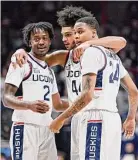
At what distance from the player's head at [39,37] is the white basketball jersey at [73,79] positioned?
321 millimetres

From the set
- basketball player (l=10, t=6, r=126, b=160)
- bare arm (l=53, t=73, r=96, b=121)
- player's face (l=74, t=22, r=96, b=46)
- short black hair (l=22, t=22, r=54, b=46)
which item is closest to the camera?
bare arm (l=53, t=73, r=96, b=121)

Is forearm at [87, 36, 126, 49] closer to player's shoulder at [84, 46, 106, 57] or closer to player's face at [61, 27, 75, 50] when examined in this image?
player's shoulder at [84, 46, 106, 57]

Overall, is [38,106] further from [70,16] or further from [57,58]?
[70,16]

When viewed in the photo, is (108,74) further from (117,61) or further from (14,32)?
(14,32)

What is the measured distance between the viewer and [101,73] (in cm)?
497

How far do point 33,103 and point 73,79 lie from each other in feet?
2.01

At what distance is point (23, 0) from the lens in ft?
45.3

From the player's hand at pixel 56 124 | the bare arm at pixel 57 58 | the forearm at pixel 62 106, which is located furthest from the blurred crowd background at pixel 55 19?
the player's hand at pixel 56 124

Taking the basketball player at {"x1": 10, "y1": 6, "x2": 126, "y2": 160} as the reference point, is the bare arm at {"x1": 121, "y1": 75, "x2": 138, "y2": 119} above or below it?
below

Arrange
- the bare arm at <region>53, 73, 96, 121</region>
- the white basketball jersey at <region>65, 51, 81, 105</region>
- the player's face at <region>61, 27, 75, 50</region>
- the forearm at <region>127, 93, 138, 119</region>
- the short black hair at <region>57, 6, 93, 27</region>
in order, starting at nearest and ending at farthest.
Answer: the bare arm at <region>53, 73, 96, 121</region> → the forearm at <region>127, 93, 138, 119</region> → the white basketball jersey at <region>65, 51, 81, 105</region> → the player's face at <region>61, 27, 75, 50</region> → the short black hair at <region>57, 6, 93, 27</region>

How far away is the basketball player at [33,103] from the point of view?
5414 millimetres

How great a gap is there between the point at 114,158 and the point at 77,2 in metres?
8.64

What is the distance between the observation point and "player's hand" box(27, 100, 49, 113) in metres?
5.25

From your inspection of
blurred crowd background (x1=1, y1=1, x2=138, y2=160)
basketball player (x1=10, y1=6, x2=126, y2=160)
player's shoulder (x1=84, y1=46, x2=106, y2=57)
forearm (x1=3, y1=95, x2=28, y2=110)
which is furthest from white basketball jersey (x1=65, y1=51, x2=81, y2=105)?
blurred crowd background (x1=1, y1=1, x2=138, y2=160)
